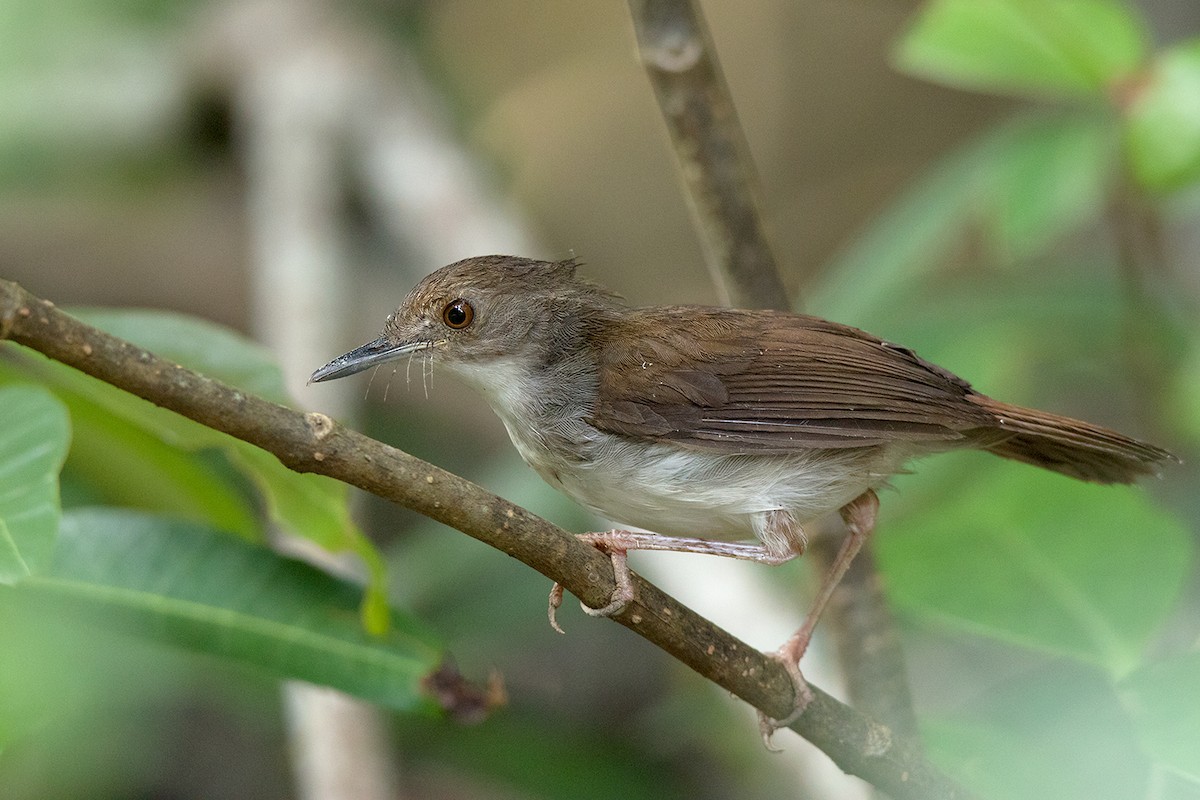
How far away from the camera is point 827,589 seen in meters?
2.90

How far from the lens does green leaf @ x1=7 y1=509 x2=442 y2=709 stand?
2473 millimetres

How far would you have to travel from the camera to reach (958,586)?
3.01 metres

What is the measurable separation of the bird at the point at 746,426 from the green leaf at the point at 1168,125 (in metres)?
0.94

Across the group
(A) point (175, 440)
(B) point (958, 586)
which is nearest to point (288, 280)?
(A) point (175, 440)

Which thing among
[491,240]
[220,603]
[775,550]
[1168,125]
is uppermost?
[491,240]

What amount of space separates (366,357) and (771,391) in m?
0.96

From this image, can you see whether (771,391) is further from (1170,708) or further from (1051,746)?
(1170,708)

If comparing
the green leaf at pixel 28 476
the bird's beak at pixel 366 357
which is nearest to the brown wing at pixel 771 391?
the bird's beak at pixel 366 357

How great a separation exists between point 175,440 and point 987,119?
6680mm

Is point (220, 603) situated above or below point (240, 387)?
below

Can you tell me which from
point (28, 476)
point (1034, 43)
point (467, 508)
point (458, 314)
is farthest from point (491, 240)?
point (467, 508)

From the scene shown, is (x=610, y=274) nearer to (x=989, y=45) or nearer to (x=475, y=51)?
(x=475, y=51)

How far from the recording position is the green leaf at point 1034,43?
11.5ft

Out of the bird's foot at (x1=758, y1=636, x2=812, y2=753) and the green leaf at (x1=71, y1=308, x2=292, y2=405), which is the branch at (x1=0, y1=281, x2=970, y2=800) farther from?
the green leaf at (x1=71, y1=308, x2=292, y2=405)
